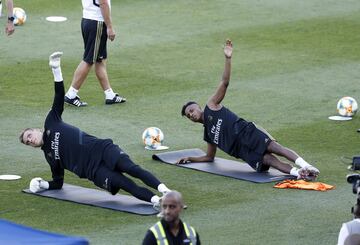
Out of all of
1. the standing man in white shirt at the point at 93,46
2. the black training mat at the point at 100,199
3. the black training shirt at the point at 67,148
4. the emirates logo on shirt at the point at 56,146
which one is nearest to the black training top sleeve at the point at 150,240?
the black training mat at the point at 100,199

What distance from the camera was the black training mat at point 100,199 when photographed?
13.8m

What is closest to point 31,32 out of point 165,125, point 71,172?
point 165,125

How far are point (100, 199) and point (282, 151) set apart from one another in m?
2.60

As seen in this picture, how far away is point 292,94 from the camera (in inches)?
784

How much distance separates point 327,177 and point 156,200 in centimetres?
269

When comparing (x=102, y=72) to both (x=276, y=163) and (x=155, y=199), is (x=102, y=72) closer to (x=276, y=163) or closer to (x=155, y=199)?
(x=276, y=163)

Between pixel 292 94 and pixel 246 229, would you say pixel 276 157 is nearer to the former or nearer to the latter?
pixel 246 229

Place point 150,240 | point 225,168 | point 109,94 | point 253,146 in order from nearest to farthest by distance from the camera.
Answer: point 150,240, point 253,146, point 225,168, point 109,94

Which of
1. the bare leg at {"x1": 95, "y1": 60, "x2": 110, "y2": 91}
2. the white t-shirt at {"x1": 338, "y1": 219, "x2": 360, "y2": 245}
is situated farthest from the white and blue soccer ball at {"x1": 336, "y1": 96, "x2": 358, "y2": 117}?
the white t-shirt at {"x1": 338, "y1": 219, "x2": 360, "y2": 245}

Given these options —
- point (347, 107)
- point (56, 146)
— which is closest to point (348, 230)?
point (56, 146)

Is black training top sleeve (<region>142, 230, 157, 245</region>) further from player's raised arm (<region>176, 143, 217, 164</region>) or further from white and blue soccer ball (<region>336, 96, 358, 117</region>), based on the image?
white and blue soccer ball (<region>336, 96, 358, 117</region>)

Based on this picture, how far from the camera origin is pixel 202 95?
64.8 feet

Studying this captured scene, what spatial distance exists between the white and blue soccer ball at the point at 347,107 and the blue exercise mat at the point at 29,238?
959 centimetres

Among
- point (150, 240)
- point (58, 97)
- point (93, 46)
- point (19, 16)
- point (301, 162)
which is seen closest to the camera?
point (150, 240)
